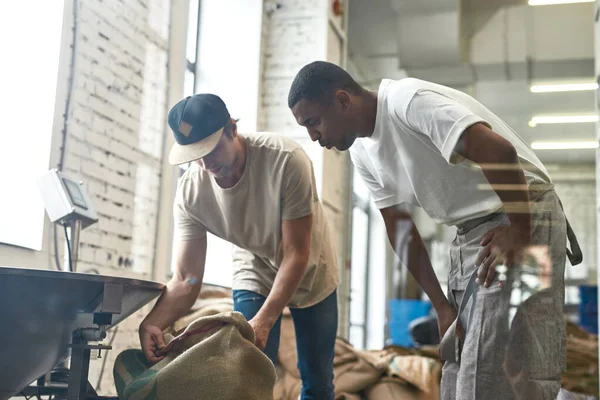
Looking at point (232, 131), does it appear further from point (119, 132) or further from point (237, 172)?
point (119, 132)

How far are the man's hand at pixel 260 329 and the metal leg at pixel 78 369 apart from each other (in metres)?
0.31

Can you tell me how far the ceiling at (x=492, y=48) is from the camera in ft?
8.92

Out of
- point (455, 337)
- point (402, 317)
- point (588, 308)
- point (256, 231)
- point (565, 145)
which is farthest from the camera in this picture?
point (402, 317)

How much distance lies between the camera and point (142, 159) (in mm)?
2369

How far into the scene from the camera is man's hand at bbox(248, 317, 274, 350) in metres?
1.39

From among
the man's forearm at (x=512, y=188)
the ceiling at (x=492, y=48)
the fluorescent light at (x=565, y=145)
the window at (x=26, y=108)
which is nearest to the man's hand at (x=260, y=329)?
the man's forearm at (x=512, y=188)

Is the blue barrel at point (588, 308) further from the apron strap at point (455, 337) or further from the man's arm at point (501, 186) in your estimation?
the man's arm at point (501, 186)

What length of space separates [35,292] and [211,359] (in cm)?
29

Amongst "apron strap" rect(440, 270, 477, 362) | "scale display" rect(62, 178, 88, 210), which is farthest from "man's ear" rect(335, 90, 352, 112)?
"scale display" rect(62, 178, 88, 210)

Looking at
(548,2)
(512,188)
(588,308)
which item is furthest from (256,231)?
(548,2)

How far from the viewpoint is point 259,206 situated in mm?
1583

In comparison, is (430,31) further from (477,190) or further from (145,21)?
(477,190)

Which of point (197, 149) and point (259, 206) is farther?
point (259, 206)

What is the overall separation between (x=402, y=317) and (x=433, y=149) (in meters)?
2.27
